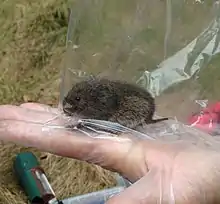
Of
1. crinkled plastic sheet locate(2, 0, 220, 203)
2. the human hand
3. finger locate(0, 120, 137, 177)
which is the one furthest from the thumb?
crinkled plastic sheet locate(2, 0, 220, 203)

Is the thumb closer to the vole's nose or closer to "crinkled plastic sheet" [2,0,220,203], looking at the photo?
the vole's nose

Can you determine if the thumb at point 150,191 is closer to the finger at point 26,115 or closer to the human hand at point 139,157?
the human hand at point 139,157

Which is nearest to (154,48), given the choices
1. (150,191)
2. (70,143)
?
(70,143)

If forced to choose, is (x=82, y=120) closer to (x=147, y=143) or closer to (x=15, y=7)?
(x=147, y=143)

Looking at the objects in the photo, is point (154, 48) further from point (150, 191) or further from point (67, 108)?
point (150, 191)

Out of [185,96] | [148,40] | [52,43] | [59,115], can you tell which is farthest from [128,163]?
[52,43]
